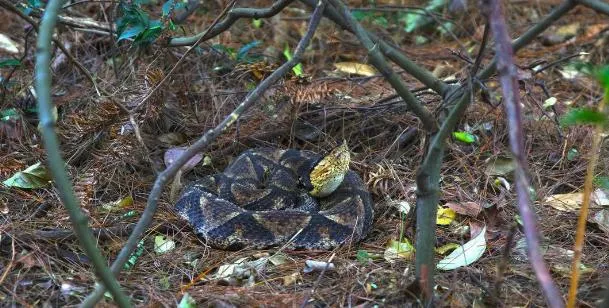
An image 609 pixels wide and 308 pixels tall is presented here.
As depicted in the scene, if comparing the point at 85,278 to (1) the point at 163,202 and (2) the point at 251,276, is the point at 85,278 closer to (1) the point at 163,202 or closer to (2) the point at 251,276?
(2) the point at 251,276

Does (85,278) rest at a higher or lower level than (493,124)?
lower

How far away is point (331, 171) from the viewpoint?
14.5ft

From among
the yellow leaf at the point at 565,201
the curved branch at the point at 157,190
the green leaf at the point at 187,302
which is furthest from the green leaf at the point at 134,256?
the yellow leaf at the point at 565,201

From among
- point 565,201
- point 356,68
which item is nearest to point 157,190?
point 565,201

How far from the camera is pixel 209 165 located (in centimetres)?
510

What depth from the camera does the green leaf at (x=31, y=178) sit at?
433 centimetres

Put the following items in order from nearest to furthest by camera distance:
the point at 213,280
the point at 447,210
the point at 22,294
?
1. the point at 22,294
2. the point at 213,280
3. the point at 447,210

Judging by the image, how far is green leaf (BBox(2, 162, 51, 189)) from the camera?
433 cm

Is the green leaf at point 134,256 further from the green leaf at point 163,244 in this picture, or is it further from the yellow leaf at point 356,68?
the yellow leaf at point 356,68

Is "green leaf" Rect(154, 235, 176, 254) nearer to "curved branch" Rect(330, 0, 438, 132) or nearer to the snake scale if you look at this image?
the snake scale

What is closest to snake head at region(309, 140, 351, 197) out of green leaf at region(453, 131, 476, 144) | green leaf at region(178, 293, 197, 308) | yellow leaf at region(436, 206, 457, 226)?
yellow leaf at region(436, 206, 457, 226)

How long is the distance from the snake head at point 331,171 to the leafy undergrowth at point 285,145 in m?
0.36

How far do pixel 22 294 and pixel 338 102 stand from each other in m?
2.87

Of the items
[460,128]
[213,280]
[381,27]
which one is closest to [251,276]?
[213,280]
